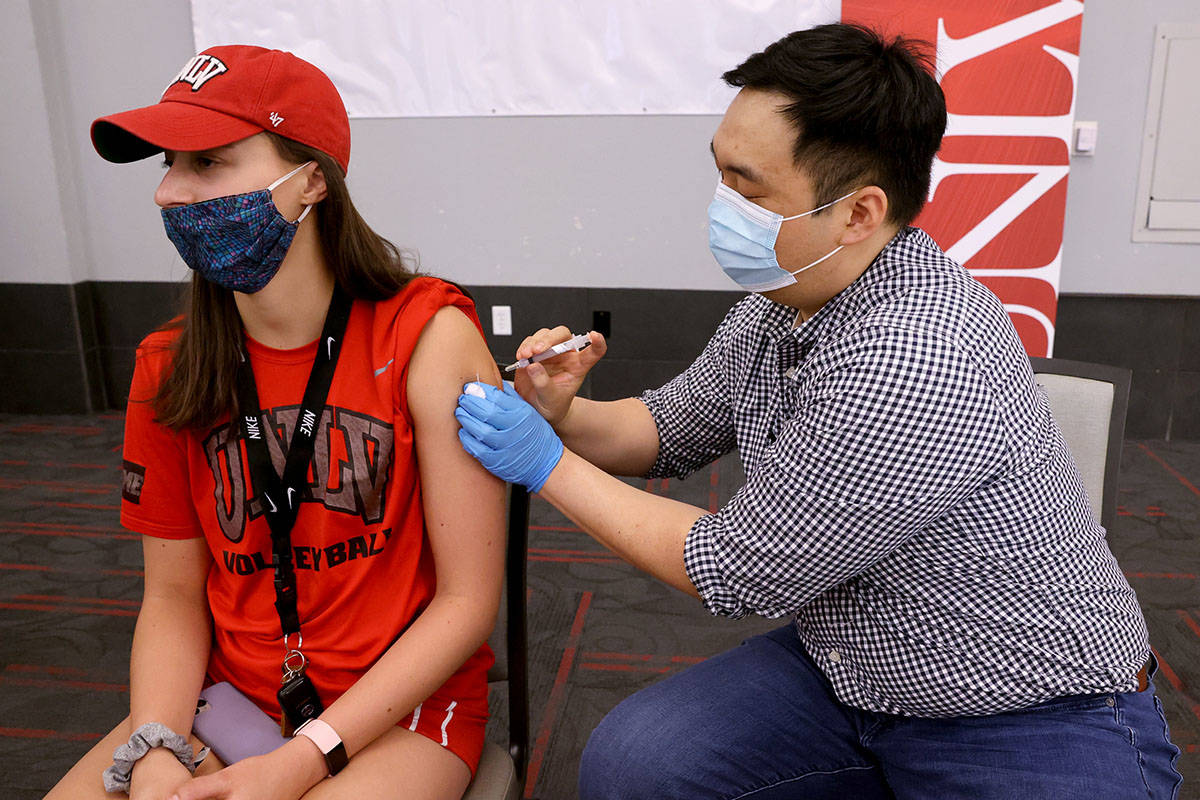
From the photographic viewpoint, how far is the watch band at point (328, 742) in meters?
0.97

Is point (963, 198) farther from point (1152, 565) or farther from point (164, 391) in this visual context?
point (164, 391)

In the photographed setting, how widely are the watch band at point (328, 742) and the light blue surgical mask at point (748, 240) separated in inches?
30.0

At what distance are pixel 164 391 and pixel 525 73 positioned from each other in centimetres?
258

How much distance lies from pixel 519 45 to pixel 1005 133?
1.81m

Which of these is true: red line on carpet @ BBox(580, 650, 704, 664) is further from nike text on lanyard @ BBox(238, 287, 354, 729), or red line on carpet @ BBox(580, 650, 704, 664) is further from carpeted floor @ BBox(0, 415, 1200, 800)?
nike text on lanyard @ BBox(238, 287, 354, 729)

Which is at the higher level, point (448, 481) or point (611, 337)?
point (448, 481)

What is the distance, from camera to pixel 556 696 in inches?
80.1

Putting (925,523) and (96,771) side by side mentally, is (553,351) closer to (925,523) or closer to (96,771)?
(925,523)

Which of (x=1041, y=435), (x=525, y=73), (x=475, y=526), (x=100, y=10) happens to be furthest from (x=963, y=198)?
(x=100, y=10)

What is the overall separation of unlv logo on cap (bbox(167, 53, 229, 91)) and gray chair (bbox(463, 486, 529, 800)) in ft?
2.01

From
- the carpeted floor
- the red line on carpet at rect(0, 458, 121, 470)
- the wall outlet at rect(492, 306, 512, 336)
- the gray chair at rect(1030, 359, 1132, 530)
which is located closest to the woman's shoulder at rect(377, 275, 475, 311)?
the gray chair at rect(1030, 359, 1132, 530)

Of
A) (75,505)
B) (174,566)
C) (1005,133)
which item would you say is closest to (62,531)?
(75,505)

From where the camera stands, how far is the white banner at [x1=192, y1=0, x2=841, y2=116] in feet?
10.6

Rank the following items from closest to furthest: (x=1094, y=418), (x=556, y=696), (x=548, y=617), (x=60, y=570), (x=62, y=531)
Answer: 1. (x=1094, y=418)
2. (x=556, y=696)
3. (x=548, y=617)
4. (x=60, y=570)
5. (x=62, y=531)
